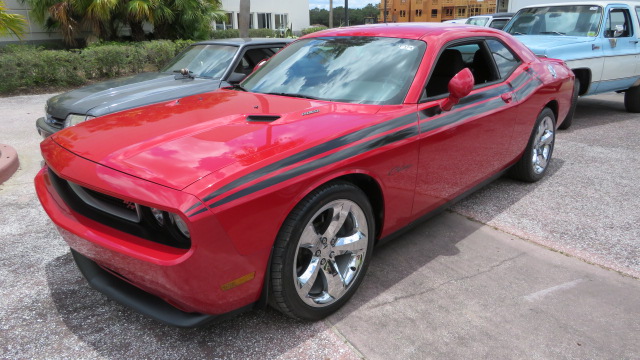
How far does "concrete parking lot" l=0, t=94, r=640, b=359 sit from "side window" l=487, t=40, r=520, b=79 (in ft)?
3.86

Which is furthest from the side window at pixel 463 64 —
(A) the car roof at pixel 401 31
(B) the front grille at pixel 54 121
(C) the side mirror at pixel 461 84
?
(B) the front grille at pixel 54 121

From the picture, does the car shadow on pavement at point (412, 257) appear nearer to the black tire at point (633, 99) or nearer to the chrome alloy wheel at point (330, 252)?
the chrome alloy wheel at point (330, 252)

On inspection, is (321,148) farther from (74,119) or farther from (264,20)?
(264,20)

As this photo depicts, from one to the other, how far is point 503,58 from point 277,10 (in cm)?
2766

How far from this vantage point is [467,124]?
330 cm

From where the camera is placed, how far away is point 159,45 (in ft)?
43.0

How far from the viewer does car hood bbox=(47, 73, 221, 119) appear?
16.6ft

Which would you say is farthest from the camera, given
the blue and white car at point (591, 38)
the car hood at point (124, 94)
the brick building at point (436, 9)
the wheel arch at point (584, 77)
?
the brick building at point (436, 9)

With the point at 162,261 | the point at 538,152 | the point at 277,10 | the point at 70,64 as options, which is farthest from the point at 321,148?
the point at 277,10

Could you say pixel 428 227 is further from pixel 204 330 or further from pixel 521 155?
pixel 204 330

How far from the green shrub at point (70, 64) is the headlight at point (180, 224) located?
10672 mm

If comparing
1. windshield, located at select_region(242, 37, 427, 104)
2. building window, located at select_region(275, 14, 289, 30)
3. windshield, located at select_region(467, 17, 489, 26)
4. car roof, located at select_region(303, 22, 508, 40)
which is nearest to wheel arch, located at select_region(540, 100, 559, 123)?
car roof, located at select_region(303, 22, 508, 40)

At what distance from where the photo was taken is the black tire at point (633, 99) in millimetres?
8164

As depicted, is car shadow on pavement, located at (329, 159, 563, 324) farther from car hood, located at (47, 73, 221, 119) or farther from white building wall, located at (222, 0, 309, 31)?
white building wall, located at (222, 0, 309, 31)
